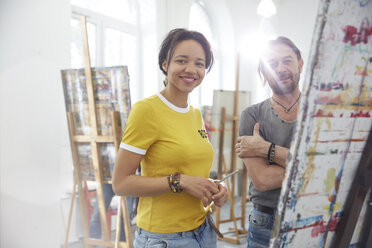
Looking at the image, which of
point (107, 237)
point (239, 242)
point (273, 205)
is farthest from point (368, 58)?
point (239, 242)

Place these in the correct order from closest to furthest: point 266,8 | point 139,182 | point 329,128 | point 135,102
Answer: point 329,128 → point 139,182 → point 135,102 → point 266,8

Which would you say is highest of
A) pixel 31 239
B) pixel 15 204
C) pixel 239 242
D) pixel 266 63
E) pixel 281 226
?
pixel 266 63

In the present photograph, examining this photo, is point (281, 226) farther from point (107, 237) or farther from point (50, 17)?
point (50, 17)

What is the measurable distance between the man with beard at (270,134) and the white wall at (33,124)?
5.78 ft

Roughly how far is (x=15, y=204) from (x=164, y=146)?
1.76 m

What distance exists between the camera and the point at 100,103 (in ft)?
6.84

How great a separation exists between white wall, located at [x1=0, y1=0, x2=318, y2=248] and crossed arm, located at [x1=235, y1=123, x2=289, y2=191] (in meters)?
1.78

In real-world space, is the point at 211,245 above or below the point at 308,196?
below

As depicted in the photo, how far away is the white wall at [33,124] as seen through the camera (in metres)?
2.03

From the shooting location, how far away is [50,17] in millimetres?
2301

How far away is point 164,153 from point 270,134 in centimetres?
42

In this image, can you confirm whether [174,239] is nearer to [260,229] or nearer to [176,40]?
[260,229]

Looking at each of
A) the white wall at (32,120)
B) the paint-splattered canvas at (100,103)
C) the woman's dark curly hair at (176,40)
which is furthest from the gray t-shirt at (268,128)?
the white wall at (32,120)

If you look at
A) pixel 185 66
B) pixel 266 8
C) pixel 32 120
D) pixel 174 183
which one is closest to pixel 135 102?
pixel 185 66
